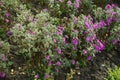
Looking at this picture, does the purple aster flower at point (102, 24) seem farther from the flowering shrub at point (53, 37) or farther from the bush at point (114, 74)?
the bush at point (114, 74)

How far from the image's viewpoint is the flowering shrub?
4816 millimetres

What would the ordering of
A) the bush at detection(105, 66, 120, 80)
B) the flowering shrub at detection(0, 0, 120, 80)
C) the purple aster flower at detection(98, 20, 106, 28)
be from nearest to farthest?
the flowering shrub at detection(0, 0, 120, 80) < the bush at detection(105, 66, 120, 80) < the purple aster flower at detection(98, 20, 106, 28)

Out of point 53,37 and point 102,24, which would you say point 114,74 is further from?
point 53,37

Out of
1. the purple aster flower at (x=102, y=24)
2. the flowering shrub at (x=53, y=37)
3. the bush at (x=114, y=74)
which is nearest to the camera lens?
the flowering shrub at (x=53, y=37)

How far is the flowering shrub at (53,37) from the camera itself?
15.8 ft

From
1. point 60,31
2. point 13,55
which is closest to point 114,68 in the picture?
point 60,31

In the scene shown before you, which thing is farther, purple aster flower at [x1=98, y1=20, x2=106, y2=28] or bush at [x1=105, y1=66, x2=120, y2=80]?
purple aster flower at [x1=98, y1=20, x2=106, y2=28]

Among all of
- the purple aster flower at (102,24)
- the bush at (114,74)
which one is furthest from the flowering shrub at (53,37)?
the bush at (114,74)

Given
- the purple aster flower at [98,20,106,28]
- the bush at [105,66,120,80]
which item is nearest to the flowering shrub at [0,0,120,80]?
the purple aster flower at [98,20,106,28]

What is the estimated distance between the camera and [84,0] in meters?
6.59

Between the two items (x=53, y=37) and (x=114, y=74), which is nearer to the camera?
(x=53, y=37)

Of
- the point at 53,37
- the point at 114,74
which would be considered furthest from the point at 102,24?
the point at 53,37

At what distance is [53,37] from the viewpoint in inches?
194

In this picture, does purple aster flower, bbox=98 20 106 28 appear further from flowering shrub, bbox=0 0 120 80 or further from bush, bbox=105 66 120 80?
bush, bbox=105 66 120 80
